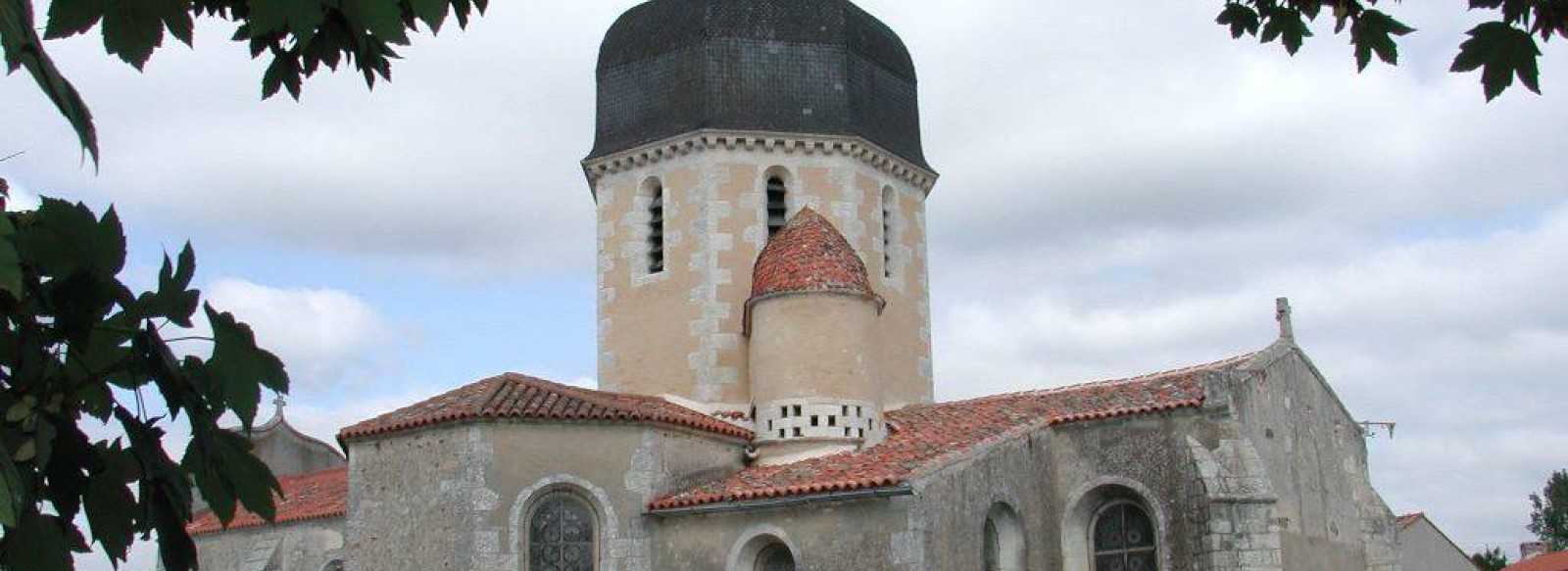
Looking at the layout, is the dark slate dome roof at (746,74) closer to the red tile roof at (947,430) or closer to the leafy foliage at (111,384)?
the red tile roof at (947,430)

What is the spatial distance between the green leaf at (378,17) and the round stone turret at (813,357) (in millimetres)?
17699

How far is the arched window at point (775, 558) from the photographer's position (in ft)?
63.3

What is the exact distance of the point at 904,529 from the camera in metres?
17.9

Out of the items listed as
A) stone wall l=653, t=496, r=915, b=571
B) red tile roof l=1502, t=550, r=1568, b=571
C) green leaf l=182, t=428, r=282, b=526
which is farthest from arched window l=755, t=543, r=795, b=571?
red tile roof l=1502, t=550, r=1568, b=571

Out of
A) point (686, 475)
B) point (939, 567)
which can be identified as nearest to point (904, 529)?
point (939, 567)

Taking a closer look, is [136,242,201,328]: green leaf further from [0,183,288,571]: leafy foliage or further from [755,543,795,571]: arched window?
[755,543,795,571]: arched window

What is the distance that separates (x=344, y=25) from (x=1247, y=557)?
16546 mm

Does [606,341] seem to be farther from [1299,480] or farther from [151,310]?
[151,310]

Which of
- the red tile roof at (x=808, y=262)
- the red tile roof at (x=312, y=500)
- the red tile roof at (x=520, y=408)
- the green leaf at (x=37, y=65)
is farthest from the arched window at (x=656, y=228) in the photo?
the green leaf at (x=37, y=65)

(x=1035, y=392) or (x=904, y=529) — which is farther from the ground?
(x=1035, y=392)

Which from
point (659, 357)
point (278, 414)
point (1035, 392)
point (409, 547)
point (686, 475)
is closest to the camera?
point (409, 547)

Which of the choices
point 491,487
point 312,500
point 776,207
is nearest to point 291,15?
point 491,487

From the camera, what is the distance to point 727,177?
23.8 m

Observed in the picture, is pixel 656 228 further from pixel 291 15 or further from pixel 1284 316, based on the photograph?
pixel 291 15
